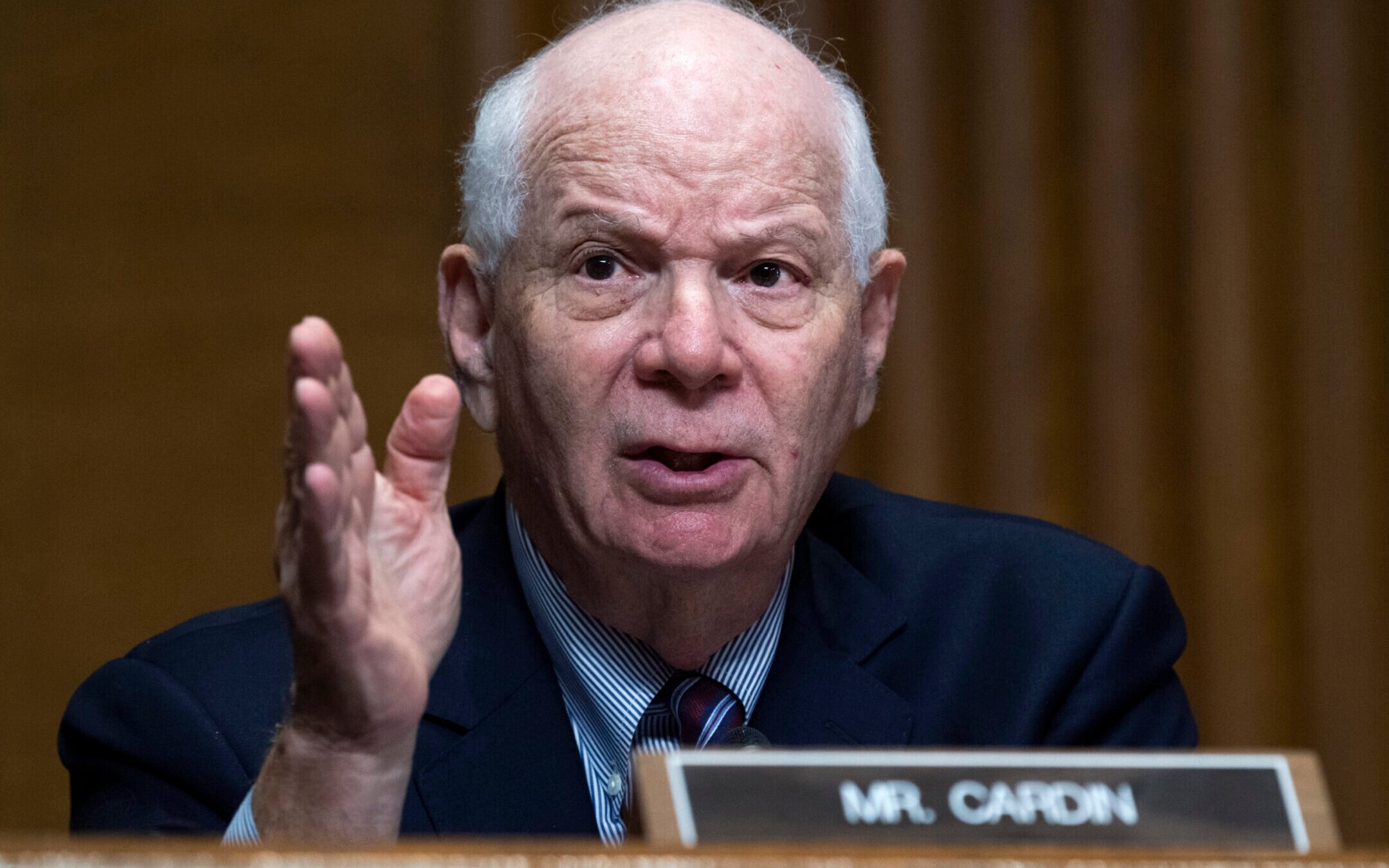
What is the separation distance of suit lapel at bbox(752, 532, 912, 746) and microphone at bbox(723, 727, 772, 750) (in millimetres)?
20

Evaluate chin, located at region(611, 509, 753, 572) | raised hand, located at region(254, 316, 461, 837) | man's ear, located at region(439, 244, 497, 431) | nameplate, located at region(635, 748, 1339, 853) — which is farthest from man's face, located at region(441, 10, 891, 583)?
nameplate, located at region(635, 748, 1339, 853)

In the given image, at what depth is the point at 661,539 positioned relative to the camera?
1.45 metres

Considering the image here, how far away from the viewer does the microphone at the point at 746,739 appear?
154 centimetres

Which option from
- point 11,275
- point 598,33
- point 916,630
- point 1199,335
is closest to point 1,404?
point 11,275

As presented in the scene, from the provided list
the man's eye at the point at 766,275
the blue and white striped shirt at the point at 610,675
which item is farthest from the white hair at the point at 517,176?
the blue and white striped shirt at the point at 610,675

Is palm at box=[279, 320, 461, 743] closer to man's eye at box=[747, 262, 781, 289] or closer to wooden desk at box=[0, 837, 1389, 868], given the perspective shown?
wooden desk at box=[0, 837, 1389, 868]

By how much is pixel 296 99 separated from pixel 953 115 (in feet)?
4.22

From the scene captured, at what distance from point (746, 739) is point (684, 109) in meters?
0.66

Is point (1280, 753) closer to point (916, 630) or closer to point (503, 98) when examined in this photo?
point (916, 630)

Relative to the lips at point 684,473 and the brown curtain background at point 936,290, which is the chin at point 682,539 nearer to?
the lips at point 684,473

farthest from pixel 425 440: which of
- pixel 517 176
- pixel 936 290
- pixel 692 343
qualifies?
pixel 936 290

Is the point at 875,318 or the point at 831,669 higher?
the point at 875,318

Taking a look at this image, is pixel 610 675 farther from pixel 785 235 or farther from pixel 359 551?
pixel 359 551

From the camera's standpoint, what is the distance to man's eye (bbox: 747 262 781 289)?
1521 millimetres
